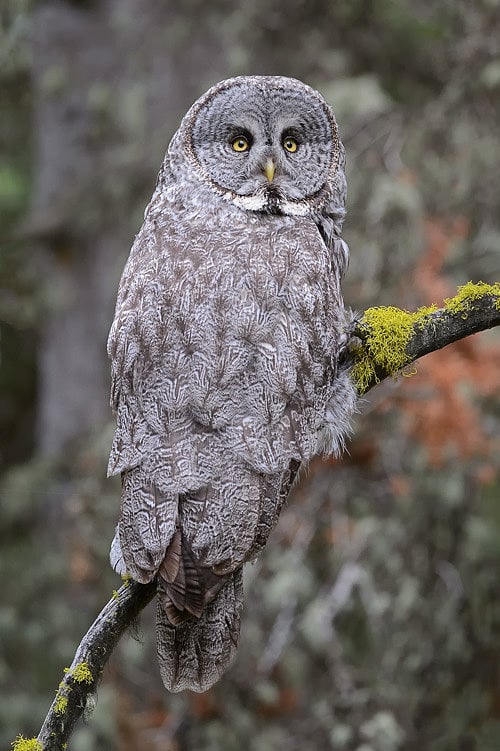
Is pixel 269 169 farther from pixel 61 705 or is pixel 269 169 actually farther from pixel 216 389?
pixel 61 705

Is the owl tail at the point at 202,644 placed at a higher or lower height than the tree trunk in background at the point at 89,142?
lower

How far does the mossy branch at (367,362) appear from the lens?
7.69 ft

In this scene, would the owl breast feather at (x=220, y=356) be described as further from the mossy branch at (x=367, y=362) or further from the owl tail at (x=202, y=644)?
the owl tail at (x=202, y=644)

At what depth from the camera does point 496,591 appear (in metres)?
4.45

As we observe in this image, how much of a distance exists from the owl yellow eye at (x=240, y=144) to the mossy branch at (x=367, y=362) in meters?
0.76

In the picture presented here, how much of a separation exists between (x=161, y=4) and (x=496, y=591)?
3880 mm

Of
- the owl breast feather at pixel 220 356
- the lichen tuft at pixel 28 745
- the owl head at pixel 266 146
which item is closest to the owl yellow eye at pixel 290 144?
the owl head at pixel 266 146

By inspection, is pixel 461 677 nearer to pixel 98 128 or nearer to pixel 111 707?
pixel 111 707

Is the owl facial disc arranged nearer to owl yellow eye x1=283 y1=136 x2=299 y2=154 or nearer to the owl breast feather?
owl yellow eye x1=283 y1=136 x2=299 y2=154

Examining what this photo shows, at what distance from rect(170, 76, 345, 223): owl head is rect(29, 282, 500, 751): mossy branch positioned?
549 millimetres

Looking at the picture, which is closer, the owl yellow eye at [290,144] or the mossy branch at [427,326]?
the mossy branch at [427,326]

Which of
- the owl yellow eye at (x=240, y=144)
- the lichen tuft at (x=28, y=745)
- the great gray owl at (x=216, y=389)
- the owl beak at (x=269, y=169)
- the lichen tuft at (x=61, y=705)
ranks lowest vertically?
the lichen tuft at (x=28, y=745)

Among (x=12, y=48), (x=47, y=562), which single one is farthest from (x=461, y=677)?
(x=12, y=48)

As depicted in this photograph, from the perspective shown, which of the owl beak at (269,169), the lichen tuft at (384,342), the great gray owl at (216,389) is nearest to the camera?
the great gray owl at (216,389)
